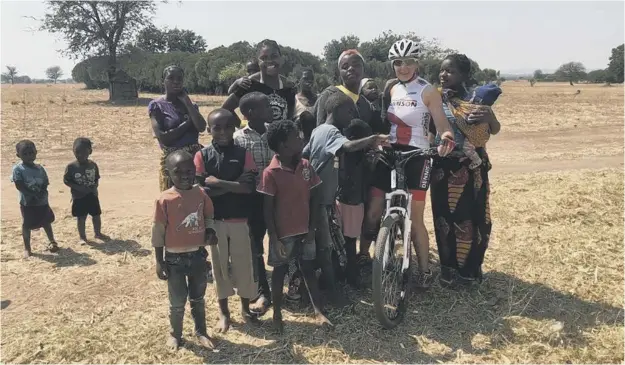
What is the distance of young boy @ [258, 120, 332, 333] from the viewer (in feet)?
11.9

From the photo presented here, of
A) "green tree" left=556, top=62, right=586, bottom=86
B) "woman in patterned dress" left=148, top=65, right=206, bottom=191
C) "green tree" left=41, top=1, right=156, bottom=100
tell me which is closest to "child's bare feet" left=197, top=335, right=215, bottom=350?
"woman in patterned dress" left=148, top=65, right=206, bottom=191

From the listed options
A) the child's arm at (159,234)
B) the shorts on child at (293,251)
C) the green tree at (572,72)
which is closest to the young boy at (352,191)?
the shorts on child at (293,251)

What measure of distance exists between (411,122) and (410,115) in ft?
0.20

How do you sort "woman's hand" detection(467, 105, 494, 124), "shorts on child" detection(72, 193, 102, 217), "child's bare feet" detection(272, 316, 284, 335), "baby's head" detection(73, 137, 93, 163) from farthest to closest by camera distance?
"shorts on child" detection(72, 193, 102, 217) < "baby's head" detection(73, 137, 93, 163) < "woman's hand" detection(467, 105, 494, 124) < "child's bare feet" detection(272, 316, 284, 335)

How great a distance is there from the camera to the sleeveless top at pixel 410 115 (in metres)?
4.05

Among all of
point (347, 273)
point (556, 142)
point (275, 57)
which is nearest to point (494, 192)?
point (347, 273)

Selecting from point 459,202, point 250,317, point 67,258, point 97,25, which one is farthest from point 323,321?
point 97,25

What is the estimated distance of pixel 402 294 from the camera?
4.19 m

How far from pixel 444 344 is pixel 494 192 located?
4617mm

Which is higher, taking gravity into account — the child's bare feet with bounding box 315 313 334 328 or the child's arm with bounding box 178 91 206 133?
the child's arm with bounding box 178 91 206 133

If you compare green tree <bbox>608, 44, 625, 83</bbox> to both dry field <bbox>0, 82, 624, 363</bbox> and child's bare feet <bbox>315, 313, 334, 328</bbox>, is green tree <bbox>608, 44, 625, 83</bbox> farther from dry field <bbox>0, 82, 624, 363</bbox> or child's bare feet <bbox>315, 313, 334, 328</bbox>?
child's bare feet <bbox>315, 313, 334, 328</bbox>

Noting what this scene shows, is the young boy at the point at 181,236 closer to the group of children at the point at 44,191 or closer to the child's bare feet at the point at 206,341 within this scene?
the child's bare feet at the point at 206,341

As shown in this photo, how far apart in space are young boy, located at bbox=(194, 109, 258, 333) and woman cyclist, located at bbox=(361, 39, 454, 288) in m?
1.22

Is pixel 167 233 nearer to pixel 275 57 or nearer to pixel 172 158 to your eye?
pixel 172 158
